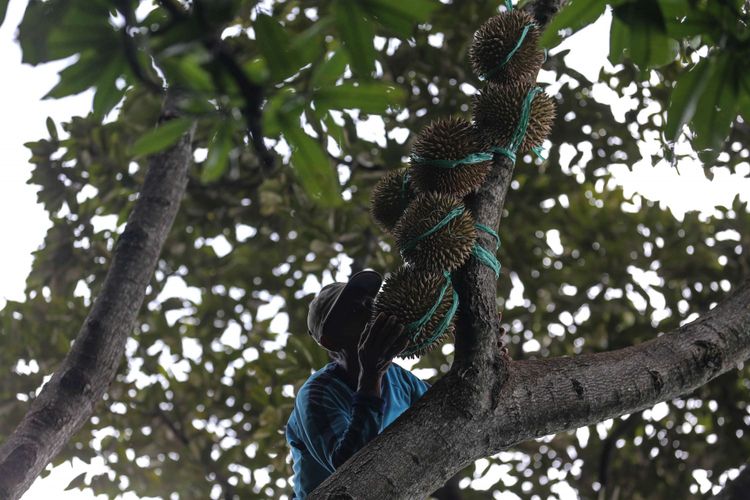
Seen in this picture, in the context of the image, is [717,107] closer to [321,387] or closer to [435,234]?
[435,234]

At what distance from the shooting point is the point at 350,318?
2.14 metres

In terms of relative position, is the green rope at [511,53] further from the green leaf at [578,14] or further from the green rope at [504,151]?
the green leaf at [578,14]

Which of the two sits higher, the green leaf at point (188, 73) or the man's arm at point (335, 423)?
the green leaf at point (188, 73)

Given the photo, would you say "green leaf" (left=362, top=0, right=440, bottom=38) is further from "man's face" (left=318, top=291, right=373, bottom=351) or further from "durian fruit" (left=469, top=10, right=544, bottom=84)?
"man's face" (left=318, top=291, right=373, bottom=351)

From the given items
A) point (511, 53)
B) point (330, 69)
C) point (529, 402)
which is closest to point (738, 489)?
point (529, 402)

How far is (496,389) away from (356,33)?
0.86 meters

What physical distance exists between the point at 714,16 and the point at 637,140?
3581 mm

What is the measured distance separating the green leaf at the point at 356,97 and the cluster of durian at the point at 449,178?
564 millimetres

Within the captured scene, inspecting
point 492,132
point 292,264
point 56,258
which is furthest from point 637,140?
point 56,258

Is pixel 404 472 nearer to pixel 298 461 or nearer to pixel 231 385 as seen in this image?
pixel 298 461

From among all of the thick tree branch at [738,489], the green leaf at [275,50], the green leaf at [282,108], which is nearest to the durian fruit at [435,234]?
the green leaf at [282,108]

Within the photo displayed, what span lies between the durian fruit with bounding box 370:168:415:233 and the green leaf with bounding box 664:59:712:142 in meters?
0.86

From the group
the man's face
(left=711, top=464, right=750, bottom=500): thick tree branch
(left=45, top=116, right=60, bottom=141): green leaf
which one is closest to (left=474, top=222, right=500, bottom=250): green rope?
the man's face

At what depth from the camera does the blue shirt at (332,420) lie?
1.75 meters
